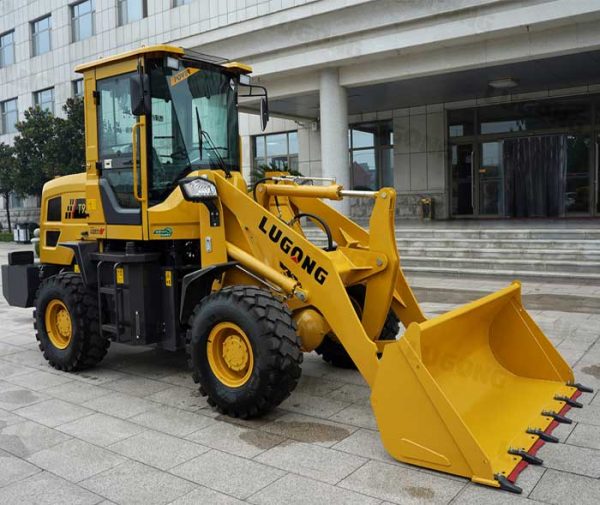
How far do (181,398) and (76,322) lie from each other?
56.0 inches

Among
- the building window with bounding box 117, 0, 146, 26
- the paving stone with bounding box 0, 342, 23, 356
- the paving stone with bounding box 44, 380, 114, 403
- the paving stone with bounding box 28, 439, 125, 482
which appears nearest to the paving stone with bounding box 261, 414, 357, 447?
the paving stone with bounding box 28, 439, 125, 482

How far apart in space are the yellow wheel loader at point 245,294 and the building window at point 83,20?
78.4 ft

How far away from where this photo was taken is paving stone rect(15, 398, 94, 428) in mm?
4793

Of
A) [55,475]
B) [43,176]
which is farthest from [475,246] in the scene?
[43,176]

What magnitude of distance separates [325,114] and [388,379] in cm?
1293

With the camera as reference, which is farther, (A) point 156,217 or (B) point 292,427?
(A) point 156,217

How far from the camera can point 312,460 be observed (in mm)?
3912

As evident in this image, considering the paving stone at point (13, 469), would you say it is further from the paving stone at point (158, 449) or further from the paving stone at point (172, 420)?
the paving stone at point (172, 420)

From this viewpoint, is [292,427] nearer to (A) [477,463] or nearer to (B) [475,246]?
(A) [477,463]

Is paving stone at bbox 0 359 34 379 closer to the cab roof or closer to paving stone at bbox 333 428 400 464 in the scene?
the cab roof

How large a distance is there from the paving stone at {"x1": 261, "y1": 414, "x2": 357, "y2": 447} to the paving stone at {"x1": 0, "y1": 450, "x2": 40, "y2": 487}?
159 centimetres

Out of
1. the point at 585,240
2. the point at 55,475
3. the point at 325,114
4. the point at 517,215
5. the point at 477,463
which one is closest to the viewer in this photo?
the point at 477,463

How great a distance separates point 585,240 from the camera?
11891mm

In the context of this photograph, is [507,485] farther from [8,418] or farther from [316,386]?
[8,418]
